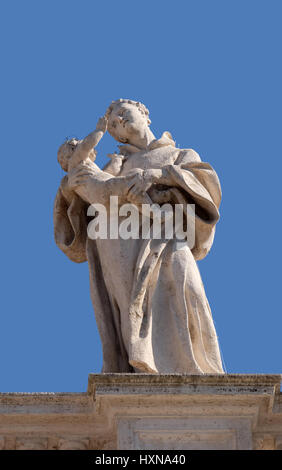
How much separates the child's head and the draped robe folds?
15.2 inches

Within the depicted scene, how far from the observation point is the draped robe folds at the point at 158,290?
1434 cm

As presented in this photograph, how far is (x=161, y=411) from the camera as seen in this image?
13.4 meters

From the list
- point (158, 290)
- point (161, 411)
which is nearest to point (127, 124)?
point (158, 290)

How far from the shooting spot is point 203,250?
50.1 feet

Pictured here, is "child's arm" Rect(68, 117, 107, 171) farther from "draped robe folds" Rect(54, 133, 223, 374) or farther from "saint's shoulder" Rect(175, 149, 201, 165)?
"saint's shoulder" Rect(175, 149, 201, 165)

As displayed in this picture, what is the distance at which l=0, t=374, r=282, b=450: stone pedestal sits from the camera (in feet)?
43.9

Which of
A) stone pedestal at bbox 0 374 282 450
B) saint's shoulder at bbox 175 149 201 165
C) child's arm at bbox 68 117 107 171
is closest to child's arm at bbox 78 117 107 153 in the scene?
child's arm at bbox 68 117 107 171

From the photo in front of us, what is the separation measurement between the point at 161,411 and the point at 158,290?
1.53m

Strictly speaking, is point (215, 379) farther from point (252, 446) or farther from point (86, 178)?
point (86, 178)

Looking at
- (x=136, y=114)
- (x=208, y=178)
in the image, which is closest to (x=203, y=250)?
(x=208, y=178)

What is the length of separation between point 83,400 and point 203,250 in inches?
91.1

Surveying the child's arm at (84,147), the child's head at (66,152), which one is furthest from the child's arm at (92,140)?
the child's head at (66,152)

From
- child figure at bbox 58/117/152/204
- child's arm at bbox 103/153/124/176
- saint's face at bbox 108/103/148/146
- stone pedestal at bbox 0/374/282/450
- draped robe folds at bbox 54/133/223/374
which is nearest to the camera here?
stone pedestal at bbox 0/374/282/450

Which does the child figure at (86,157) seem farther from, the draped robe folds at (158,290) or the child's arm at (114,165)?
the draped robe folds at (158,290)
